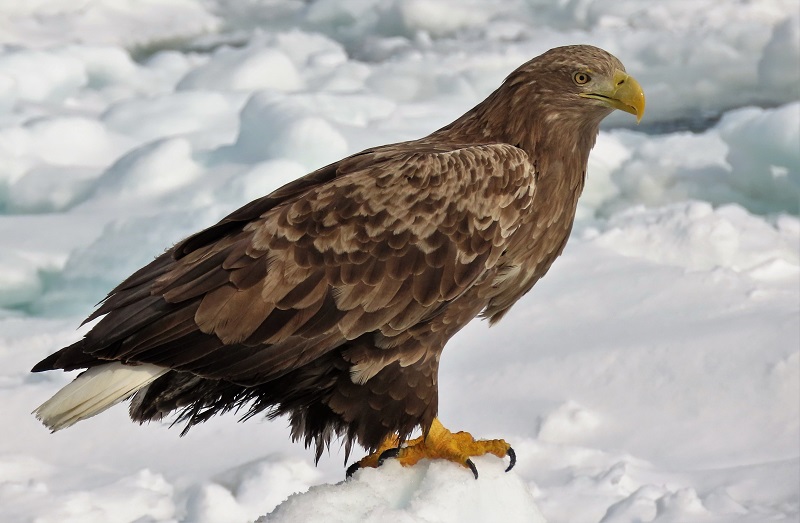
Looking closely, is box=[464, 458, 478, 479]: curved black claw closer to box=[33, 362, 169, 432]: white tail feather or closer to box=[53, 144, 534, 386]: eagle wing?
box=[53, 144, 534, 386]: eagle wing

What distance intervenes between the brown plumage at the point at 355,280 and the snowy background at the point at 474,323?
0.36m

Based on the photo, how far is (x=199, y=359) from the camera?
350 centimetres

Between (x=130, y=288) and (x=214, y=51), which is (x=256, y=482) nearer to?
(x=130, y=288)

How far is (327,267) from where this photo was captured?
3621mm

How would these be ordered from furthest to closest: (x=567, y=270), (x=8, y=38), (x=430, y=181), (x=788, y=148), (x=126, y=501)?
(x=8, y=38), (x=788, y=148), (x=567, y=270), (x=126, y=501), (x=430, y=181)

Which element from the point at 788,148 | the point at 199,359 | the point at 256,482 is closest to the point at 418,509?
the point at 199,359

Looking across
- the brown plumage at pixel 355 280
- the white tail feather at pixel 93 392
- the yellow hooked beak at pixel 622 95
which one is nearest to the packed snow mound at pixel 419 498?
the brown plumage at pixel 355 280

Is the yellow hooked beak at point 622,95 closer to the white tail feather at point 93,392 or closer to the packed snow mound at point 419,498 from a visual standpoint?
the packed snow mound at point 419,498

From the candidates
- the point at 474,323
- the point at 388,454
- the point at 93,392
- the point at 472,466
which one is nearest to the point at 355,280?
the point at 388,454

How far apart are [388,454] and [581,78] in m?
1.32

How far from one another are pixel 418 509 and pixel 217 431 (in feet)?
9.27

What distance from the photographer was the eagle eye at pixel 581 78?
3.85 metres

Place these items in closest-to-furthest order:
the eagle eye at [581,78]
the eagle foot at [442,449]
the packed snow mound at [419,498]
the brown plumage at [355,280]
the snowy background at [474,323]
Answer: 1. the packed snow mound at [419,498]
2. the brown plumage at [355,280]
3. the eagle foot at [442,449]
4. the eagle eye at [581,78]
5. the snowy background at [474,323]

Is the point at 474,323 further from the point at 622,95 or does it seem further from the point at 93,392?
the point at 93,392
